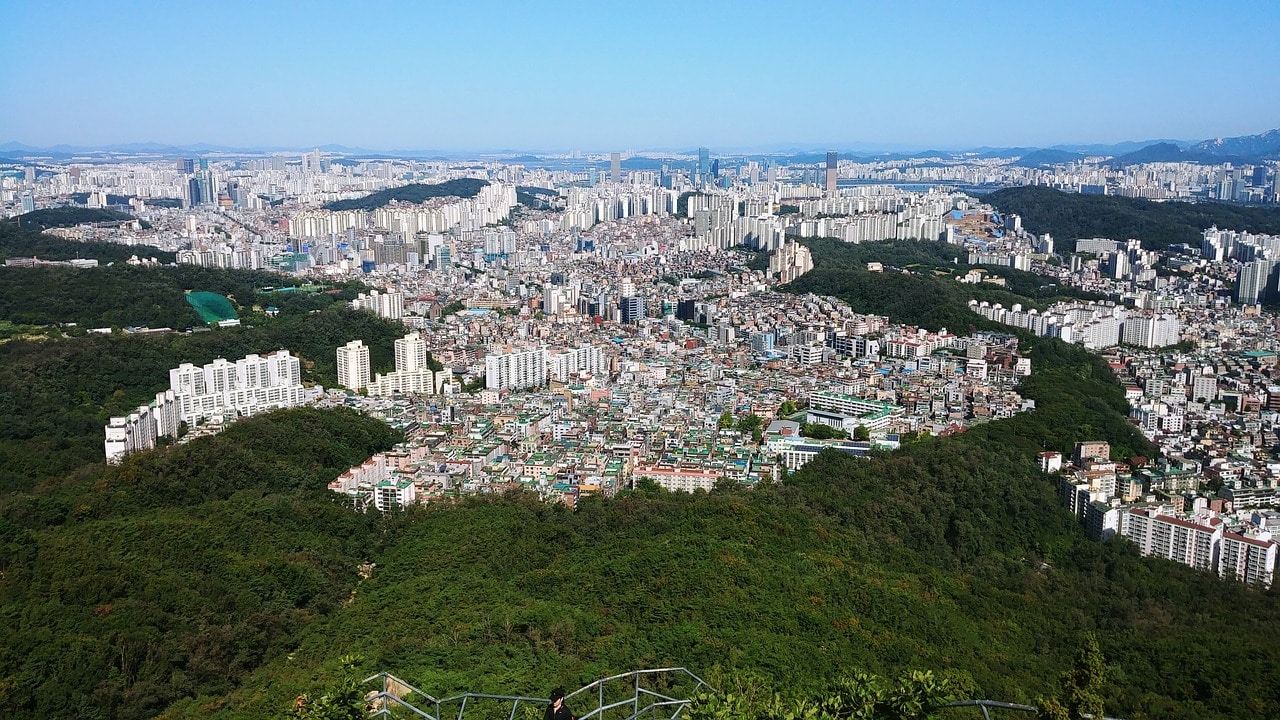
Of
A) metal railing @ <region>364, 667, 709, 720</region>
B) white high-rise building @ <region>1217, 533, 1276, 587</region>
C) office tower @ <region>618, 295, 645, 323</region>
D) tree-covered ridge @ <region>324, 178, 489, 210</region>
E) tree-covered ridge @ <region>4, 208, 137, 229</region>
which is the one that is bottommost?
white high-rise building @ <region>1217, 533, 1276, 587</region>

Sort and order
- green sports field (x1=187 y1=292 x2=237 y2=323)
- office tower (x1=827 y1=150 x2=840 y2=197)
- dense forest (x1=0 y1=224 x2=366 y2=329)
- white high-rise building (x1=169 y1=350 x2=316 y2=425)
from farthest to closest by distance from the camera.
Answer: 1. office tower (x1=827 y1=150 x2=840 y2=197)
2. green sports field (x1=187 y1=292 x2=237 y2=323)
3. dense forest (x1=0 y1=224 x2=366 y2=329)
4. white high-rise building (x1=169 y1=350 x2=316 y2=425)

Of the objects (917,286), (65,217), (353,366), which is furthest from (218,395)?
(65,217)

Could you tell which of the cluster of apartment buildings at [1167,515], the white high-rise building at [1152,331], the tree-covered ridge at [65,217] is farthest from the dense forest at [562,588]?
the tree-covered ridge at [65,217]

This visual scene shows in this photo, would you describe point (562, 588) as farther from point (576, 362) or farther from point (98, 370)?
point (576, 362)

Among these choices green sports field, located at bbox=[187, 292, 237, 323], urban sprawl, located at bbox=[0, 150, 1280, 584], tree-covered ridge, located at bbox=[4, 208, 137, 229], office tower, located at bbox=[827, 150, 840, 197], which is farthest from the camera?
office tower, located at bbox=[827, 150, 840, 197]

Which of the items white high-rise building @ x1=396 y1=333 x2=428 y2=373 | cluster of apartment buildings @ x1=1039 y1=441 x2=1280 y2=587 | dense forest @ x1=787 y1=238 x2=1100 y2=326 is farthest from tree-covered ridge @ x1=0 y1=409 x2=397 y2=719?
dense forest @ x1=787 y1=238 x2=1100 y2=326

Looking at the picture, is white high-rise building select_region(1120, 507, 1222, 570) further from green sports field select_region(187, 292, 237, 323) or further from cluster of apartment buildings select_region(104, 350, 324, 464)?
green sports field select_region(187, 292, 237, 323)

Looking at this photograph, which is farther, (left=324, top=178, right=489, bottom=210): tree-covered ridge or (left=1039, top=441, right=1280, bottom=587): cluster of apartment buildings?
(left=324, top=178, right=489, bottom=210): tree-covered ridge
